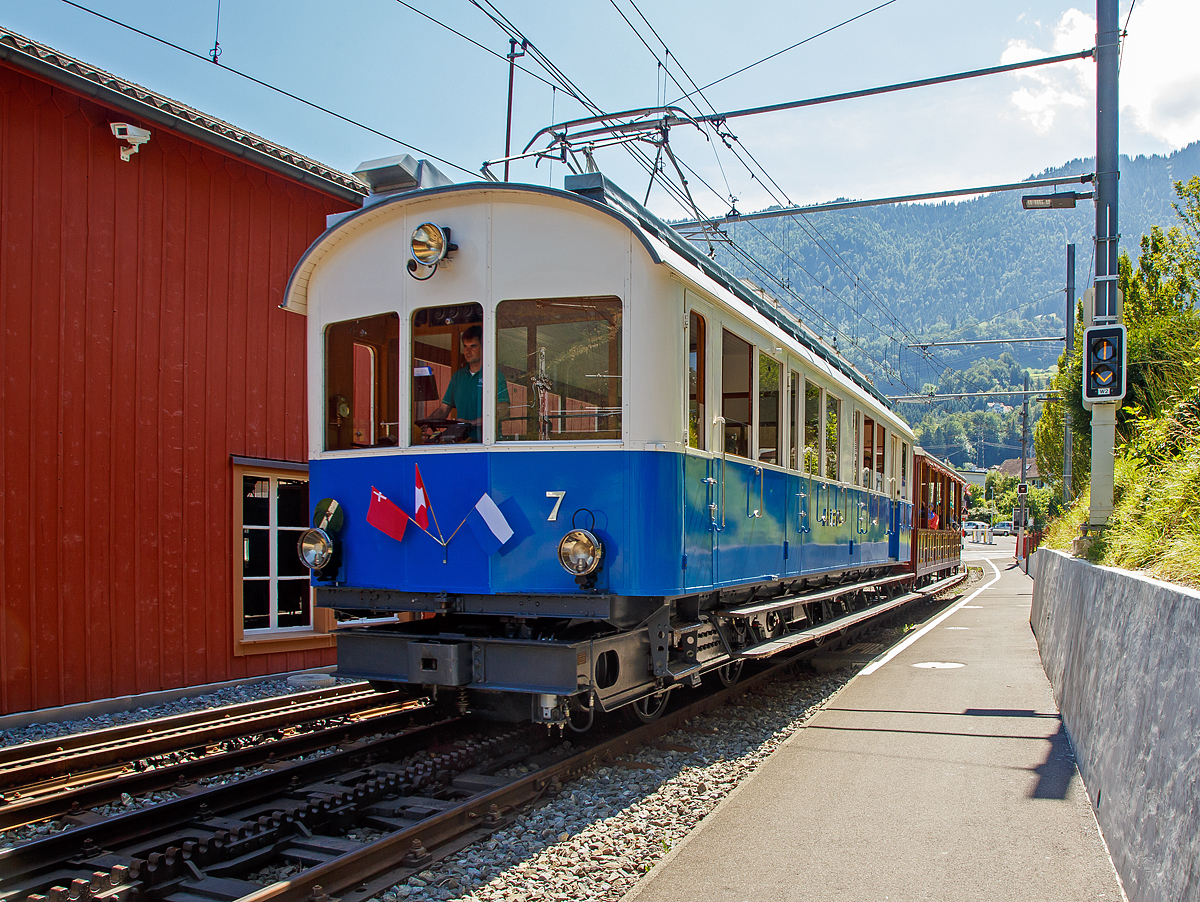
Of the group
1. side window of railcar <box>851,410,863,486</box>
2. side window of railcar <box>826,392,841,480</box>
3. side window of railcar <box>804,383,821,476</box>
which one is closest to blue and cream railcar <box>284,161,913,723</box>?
side window of railcar <box>804,383,821,476</box>

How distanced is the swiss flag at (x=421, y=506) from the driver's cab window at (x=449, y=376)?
28 centimetres

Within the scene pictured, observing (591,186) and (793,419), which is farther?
(793,419)

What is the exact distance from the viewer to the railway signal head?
9.38 metres

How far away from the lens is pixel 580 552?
17.7ft

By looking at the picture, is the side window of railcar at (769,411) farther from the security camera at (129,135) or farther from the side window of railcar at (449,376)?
the security camera at (129,135)

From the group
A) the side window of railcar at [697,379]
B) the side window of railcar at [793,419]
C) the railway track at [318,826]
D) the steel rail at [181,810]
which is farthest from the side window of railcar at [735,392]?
the steel rail at [181,810]

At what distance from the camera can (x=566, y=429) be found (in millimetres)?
5660

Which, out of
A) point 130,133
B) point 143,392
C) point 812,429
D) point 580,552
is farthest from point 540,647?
point 130,133

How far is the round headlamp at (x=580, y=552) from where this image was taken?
5.35 meters

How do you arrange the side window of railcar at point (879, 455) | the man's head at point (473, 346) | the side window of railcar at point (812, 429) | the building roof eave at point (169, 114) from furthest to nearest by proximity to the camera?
the side window of railcar at point (879, 455) < the side window of railcar at point (812, 429) < the building roof eave at point (169, 114) < the man's head at point (473, 346)

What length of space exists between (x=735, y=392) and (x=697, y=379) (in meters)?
0.82

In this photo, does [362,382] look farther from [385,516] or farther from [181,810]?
[181,810]

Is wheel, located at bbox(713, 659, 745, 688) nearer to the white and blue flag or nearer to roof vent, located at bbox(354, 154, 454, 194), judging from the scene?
the white and blue flag

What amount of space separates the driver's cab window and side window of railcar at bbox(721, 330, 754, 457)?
178 cm
